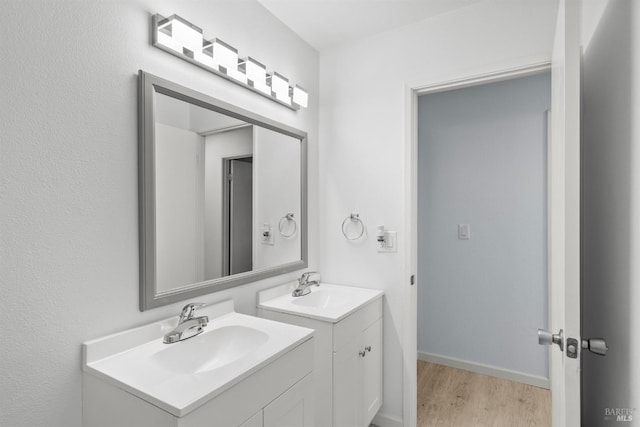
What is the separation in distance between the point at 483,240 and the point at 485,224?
127 millimetres

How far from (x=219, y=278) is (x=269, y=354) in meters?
0.56

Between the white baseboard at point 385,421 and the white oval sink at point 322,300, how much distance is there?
74 centimetres

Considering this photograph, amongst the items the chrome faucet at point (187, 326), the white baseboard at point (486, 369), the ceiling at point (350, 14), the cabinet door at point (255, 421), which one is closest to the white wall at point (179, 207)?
the chrome faucet at point (187, 326)

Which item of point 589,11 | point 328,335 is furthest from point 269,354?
point 589,11

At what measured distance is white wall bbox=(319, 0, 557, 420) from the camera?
1758 millimetres

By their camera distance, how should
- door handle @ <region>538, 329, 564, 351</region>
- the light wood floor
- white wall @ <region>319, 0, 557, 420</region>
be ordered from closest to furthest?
1. door handle @ <region>538, 329, 564, 351</region>
2. white wall @ <region>319, 0, 557, 420</region>
3. the light wood floor

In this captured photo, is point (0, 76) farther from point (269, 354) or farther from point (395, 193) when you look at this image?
point (395, 193)

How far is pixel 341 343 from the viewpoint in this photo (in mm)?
1626

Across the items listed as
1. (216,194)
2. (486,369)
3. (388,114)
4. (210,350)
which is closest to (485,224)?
(486,369)

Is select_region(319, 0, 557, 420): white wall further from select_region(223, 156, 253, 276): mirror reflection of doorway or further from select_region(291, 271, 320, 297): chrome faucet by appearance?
select_region(223, 156, 253, 276): mirror reflection of doorway

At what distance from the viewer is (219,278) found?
1.57m

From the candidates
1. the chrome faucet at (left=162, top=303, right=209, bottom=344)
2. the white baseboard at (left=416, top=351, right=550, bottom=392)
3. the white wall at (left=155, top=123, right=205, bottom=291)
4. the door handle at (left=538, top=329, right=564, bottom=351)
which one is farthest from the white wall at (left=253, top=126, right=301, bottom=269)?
the white baseboard at (left=416, top=351, right=550, bottom=392)

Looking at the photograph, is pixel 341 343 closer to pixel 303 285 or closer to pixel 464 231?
pixel 303 285

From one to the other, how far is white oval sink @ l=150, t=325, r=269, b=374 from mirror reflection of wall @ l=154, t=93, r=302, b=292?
238mm
